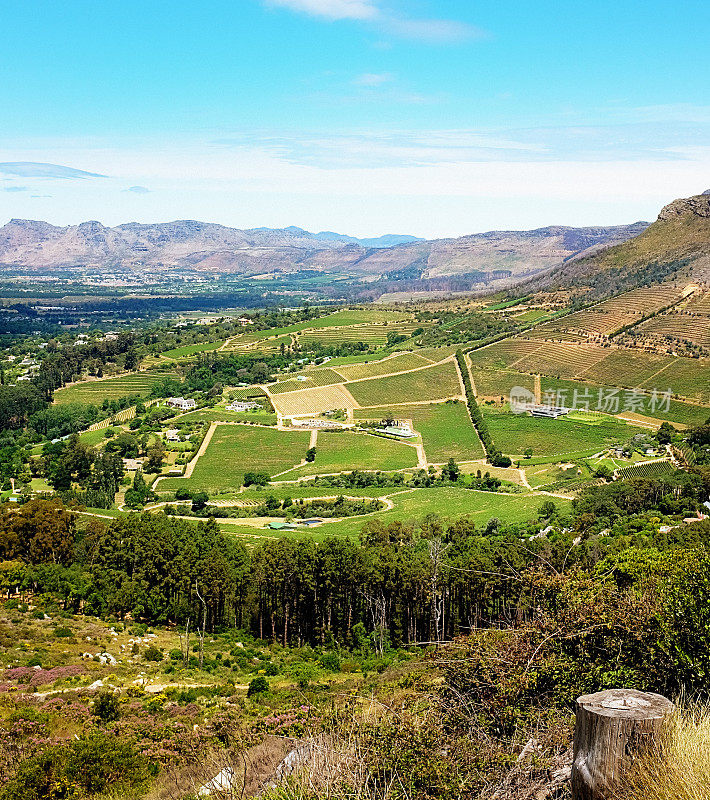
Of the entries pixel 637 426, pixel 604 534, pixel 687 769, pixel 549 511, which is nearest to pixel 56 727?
pixel 687 769

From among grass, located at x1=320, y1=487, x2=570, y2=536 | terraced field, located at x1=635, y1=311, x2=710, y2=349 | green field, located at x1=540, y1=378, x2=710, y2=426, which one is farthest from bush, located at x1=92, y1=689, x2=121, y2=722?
terraced field, located at x1=635, y1=311, x2=710, y2=349

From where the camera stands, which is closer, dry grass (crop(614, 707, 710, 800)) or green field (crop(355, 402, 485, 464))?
dry grass (crop(614, 707, 710, 800))

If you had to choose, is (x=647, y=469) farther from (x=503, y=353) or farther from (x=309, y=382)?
(x=309, y=382)

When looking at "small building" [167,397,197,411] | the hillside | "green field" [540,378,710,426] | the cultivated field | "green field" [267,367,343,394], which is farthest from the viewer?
the hillside

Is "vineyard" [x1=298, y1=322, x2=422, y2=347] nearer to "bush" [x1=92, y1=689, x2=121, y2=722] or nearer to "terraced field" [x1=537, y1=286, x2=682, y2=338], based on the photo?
"terraced field" [x1=537, y1=286, x2=682, y2=338]

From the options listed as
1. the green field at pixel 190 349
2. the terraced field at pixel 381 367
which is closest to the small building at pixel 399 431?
the terraced field at pixel 381 367

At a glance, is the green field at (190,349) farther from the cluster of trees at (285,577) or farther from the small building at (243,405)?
the cluster of trees at (285,577)
